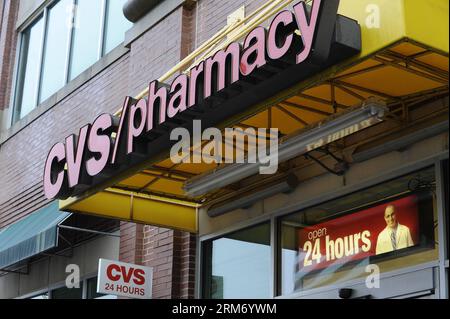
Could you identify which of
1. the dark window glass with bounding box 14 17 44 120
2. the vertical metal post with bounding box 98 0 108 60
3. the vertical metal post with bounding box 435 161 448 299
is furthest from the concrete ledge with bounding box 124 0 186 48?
the vertical metal post with bounding box 435 161 448 299

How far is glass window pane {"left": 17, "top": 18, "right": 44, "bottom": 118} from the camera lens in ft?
52.0

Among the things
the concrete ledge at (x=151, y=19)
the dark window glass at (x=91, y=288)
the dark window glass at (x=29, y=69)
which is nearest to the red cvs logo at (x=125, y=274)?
the dark window glass at (x=91, y=288)

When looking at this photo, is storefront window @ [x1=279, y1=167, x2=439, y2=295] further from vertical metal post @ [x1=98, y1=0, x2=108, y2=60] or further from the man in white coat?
vertical metal post @ [x1=98, y1=0, x2=108, y2=60]

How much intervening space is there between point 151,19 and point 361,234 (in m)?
5.28

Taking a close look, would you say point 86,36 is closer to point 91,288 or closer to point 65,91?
point 65,91

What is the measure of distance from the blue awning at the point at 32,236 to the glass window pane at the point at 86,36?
280 centimetres

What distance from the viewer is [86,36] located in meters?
14.2

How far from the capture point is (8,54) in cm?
→ 1697

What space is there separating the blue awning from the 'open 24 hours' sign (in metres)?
1.94

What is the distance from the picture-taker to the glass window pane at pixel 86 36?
13.9m

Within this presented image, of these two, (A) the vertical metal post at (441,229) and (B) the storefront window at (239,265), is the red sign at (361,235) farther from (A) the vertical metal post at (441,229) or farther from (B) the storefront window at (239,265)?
(B) the storefront window at (239,265)
